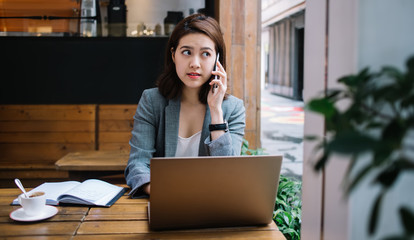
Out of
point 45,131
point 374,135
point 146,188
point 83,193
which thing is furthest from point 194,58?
point 45,131

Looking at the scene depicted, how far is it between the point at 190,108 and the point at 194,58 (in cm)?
30

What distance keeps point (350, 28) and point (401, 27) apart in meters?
0.10

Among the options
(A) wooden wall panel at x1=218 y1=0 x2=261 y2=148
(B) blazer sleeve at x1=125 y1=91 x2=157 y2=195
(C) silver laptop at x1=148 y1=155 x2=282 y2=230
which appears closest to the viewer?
(C) silver laptop at x1=148 y1=155 x2=282 y2=230

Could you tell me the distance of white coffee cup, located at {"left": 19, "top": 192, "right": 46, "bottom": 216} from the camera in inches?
45.6

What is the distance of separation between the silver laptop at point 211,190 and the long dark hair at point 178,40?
3.04ft

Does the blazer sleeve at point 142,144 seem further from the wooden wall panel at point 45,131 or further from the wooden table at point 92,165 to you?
the wooden wall panel at point 45,131

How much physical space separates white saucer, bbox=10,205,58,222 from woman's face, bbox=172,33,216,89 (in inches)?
32.7

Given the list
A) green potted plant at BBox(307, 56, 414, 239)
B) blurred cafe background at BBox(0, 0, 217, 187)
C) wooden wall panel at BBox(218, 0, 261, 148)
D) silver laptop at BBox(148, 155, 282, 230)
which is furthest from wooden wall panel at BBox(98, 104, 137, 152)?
green potted plant at BBox(307, 56, 414, 239)

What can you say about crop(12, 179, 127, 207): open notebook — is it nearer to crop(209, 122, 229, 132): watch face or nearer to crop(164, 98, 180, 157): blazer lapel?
crop(164, 98, 180, 157): blazer lapel

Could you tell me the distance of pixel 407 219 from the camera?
0.39 meters

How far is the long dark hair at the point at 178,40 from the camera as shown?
1.84 m

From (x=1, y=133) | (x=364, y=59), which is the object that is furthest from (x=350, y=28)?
(x=1, y=133)

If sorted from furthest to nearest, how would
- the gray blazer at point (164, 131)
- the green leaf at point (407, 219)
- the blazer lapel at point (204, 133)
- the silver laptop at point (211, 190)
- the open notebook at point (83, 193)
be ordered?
1. the blazer lapel at point (204, 133)
2. the gray blazer at point (164, 131)
3. the open notebook at point (83, 193)
4. the silver laptop at point (211, 190)
5. the green leaf at point (407, 219)

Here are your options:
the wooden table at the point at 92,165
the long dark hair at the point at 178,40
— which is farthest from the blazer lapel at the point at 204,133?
the wooden table at the point at 92,165
